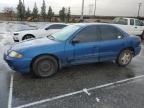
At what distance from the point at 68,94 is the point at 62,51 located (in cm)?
146

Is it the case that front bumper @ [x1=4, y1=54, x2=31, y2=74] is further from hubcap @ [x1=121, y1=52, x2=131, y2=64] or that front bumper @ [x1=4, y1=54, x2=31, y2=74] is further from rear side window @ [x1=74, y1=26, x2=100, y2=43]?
hubcap @ [x1=121, y1=52, x2=131, y2=64]

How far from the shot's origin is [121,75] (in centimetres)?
586

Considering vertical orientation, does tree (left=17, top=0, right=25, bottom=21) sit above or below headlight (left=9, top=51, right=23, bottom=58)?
above

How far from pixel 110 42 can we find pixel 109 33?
1.05ft

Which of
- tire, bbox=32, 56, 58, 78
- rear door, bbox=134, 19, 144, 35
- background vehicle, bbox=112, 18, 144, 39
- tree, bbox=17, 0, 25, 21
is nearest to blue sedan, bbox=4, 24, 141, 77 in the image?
tire, bbox=32, 56, 58, 78

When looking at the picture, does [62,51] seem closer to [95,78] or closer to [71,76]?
[71,76]

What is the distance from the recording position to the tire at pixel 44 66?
522cm

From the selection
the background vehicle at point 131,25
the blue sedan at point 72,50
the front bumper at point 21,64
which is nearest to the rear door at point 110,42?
the blue sedan at point 72,50

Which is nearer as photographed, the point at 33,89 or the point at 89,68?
the point at 33,89

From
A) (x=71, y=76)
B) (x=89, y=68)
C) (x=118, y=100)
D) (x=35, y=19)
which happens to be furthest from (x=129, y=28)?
(x=35, y=19)

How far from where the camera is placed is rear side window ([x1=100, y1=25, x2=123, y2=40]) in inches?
246

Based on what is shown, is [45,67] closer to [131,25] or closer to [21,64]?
[21,64]

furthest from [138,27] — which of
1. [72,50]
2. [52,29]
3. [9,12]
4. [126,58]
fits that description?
[9,12]

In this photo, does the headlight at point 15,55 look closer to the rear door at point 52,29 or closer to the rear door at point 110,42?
the rear door at point 110,42
